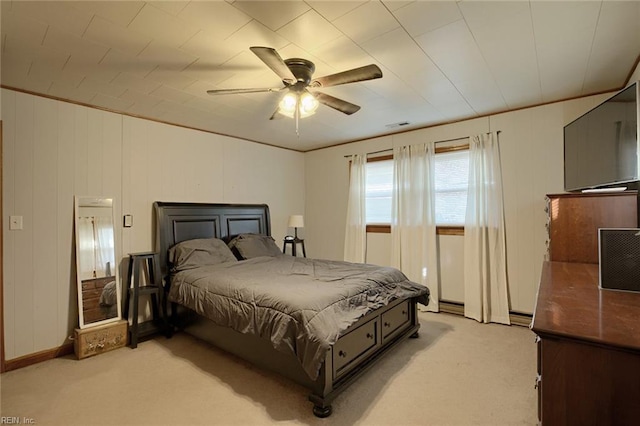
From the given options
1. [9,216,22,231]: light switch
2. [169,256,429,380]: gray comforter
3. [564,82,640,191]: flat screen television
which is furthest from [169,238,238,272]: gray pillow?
→ [564,82,640,191]: flat screen television

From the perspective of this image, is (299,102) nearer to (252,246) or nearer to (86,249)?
(252,246)

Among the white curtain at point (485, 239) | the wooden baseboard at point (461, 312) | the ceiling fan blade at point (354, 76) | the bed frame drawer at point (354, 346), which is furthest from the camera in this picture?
the white curtain at point (485, 239)

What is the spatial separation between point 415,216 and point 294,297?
261 cm

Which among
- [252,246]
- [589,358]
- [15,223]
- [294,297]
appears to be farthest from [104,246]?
[589,358]

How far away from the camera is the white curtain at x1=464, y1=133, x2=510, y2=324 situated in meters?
3.66

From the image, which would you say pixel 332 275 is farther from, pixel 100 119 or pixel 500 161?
pixel 100 119

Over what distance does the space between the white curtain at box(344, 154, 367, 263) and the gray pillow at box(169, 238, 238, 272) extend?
1.94 m

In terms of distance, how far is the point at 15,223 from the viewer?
2734 mm

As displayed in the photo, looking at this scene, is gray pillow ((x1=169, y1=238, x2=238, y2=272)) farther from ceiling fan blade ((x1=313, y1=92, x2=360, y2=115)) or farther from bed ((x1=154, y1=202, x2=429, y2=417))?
ceiling fan blade ((x1=313, y1=92, x2=360, y2=115))

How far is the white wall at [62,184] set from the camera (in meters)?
2.74

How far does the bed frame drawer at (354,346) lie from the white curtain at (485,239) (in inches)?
71.7

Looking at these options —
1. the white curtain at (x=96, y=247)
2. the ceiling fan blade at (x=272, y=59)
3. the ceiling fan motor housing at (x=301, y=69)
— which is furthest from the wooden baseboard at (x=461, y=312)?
the white curtain at (x=96, y=247)

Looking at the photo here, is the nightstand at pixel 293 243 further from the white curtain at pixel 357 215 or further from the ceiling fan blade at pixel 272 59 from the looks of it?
the ceiling fan blade at pixel 272 59

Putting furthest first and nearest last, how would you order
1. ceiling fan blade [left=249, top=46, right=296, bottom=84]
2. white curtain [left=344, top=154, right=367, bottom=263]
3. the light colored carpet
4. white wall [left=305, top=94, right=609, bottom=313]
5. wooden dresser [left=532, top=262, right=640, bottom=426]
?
white curtain [left=344, top=154, right=367, bottom=263] < white wall [left=305, top=94, right=609, bottom=313] < the light colored carpet < ceiling fan blade [left=249, top=46, right=296, bottom=84] < wooden dresser [left=532, top=262, right=640, bottom=426]
